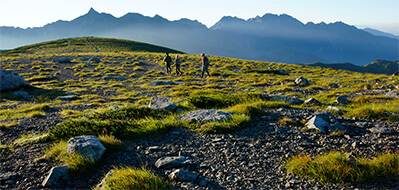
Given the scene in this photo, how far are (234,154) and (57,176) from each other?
3.93 m

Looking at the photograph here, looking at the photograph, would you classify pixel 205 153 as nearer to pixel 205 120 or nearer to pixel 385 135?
pixel 205 120

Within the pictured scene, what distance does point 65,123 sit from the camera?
7.11m

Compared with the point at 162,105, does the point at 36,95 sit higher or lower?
lower

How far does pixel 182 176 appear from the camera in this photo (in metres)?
4.38

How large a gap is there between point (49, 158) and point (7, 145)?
7.55 feet

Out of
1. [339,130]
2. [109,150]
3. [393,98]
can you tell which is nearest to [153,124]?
[109,150]

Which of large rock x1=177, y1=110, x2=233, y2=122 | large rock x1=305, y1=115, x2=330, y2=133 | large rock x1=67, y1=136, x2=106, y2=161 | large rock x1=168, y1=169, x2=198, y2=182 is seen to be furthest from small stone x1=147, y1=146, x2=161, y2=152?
large rock x1=305, y1=115, x2=330, y2=133

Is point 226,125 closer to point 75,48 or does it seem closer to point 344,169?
point 344,169

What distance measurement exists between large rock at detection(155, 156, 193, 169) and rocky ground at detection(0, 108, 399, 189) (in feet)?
0.40

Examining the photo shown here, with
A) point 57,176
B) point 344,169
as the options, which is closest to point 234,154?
point 344,169

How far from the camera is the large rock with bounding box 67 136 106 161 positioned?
203 inches

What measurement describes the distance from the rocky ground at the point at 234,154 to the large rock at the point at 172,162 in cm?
12

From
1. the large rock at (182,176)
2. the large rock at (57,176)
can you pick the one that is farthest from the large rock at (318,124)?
the large rock at (57,176)

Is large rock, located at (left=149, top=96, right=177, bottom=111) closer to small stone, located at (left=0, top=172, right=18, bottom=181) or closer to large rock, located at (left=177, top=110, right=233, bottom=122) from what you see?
large rock, located at (left=177, top=110, right=233, bottom=122)
